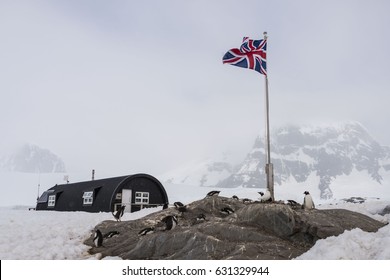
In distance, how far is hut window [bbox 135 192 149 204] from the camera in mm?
36216

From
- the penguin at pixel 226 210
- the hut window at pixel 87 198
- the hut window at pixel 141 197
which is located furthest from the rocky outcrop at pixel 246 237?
the hut window at pixel 87 198

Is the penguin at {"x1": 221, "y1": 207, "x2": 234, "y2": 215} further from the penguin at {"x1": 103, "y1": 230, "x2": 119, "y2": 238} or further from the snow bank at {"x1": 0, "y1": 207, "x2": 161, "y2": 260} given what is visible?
the snow bank at {"x1": 0, "y1": 207, "x2": 161, "y2": 260}

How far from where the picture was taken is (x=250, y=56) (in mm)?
23328

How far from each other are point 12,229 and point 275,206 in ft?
49.8

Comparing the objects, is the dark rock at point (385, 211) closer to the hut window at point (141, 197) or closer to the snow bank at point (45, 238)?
the snow bank at point (45, 238)

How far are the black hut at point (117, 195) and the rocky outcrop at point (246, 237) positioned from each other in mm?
16253

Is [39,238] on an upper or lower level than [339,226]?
lower

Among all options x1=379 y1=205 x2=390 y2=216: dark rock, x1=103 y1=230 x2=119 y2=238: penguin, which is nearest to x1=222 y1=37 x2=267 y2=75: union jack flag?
x1=103 y1=230 x2=119 y2=238: penguin

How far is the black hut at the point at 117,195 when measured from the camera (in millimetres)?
34750

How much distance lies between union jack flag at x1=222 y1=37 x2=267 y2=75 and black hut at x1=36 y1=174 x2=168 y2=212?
56.8 feet

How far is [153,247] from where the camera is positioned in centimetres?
1503

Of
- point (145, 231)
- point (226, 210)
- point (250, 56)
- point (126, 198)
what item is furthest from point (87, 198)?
point (250, 56)
